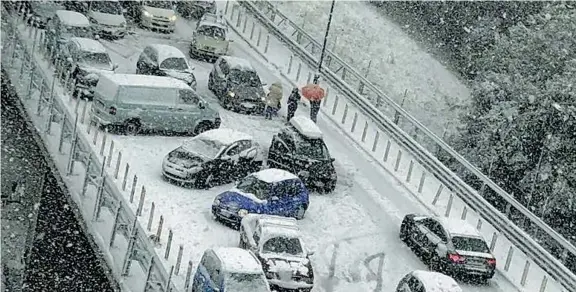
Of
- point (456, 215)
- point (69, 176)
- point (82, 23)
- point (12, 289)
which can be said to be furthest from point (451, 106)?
point (12, 289)

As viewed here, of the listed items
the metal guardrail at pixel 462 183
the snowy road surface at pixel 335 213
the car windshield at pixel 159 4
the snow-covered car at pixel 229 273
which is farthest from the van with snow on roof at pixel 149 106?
the car windshield at pixel 159 4

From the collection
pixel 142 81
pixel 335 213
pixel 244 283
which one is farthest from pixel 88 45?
pixel 244 283

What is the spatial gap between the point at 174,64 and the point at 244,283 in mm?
14490

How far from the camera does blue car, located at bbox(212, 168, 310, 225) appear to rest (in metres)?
25.1

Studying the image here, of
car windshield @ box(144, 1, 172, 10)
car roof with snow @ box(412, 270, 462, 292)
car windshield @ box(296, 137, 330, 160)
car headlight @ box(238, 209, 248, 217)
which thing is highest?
Result: car windshield @ box(144, 1, 172, 10)

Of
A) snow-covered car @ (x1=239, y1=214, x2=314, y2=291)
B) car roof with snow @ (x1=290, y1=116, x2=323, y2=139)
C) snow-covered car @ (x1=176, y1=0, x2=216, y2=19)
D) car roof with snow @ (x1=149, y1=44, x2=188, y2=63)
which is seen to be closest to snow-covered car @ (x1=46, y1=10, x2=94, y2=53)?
car roof with snow @ (x1=149, y1=44, x2=188, y2=63)

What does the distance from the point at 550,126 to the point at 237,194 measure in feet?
49.3

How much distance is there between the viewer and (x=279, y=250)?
23.0m

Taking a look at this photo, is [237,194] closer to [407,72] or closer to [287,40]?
[287,40]

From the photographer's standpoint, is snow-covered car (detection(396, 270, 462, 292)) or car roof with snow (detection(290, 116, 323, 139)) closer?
snow-covered car (detection(396, 270, 462, 292))

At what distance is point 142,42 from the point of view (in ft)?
126

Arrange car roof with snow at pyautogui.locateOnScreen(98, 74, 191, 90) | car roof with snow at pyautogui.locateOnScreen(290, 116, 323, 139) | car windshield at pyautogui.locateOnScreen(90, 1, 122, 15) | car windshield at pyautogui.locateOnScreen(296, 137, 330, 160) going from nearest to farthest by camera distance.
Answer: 1. car windshield at pyautogui.locateOnScreen(296, 137, 330, 160)
2. car roof with snow at pyautogui.locateOnScreen(290, 116, 323, 139)
3. car roof with snow at pyautogui.locateOnScreen(98, 74, 191, 90)
4. car windshield at pyautogui.locateOnScreen(90, 1, 122, 15)

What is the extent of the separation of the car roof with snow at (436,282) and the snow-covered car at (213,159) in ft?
23.3

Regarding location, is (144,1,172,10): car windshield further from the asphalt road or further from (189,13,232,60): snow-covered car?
the asphalt road
